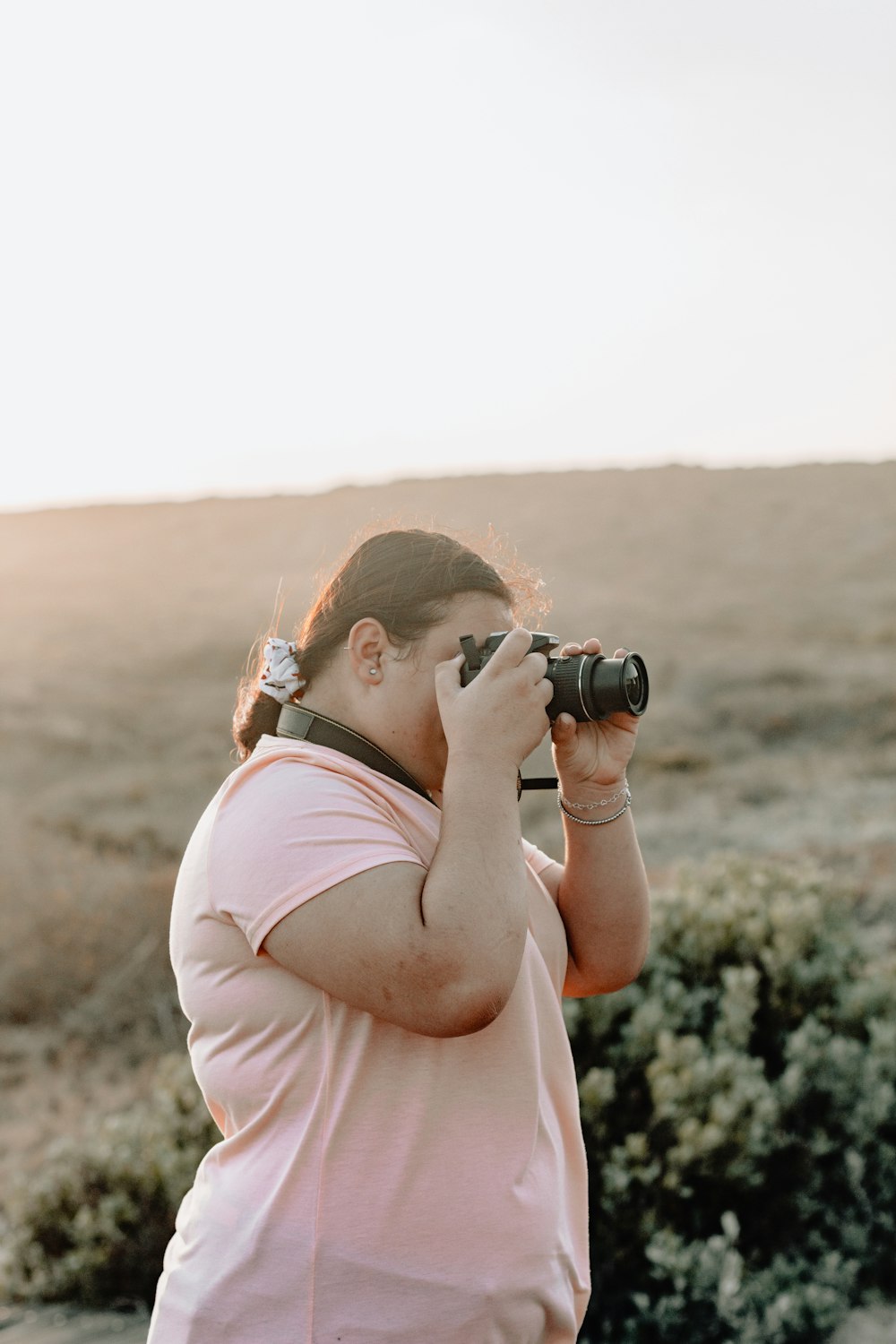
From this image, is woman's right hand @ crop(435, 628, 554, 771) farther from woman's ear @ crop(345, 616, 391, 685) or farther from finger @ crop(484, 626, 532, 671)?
woman's ear @ crop(345, 616, 391, 685)

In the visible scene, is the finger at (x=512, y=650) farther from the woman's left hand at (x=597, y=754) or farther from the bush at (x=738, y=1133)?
the bush at (x=738, y=1133)

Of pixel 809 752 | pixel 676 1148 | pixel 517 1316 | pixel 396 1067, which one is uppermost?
pixel 396 1067

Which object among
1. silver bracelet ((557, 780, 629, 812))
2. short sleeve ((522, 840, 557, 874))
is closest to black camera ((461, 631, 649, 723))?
silver bracelet ((557, 780, 629, 812))

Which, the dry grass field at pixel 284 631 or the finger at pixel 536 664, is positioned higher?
the finger at pixel 536 664

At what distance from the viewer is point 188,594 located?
105ft

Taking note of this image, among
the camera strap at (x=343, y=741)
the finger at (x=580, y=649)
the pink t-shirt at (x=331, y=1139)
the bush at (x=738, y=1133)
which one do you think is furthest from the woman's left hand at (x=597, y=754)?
the bush at (x=738, y=1133)

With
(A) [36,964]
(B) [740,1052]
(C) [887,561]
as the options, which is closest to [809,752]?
(A) [36,964]

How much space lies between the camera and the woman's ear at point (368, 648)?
166 centimetres

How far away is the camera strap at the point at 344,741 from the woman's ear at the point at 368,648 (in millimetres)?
83

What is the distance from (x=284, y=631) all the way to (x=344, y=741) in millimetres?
16193

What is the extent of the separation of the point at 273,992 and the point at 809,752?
15.2m

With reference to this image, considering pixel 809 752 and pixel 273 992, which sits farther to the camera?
pixel 809 752

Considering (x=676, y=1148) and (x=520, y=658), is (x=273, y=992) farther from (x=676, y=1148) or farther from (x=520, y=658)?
(x=676, y=1148)

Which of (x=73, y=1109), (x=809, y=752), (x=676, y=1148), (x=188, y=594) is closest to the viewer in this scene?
(x=676, y=1148)
